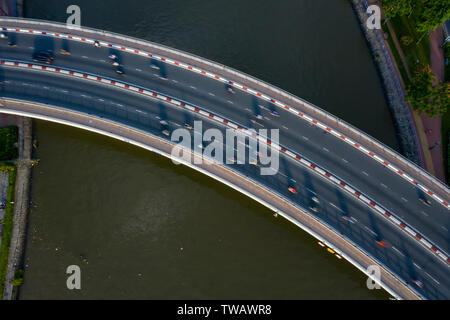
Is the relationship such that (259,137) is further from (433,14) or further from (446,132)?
(433,14)

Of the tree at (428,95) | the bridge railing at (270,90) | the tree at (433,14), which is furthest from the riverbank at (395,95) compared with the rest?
the tree at (433,14)

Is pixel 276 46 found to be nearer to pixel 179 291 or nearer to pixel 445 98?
pixel 445 98

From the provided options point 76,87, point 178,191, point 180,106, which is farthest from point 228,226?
point 76,87

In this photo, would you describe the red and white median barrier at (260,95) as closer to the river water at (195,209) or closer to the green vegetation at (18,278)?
the river water at (195,209)

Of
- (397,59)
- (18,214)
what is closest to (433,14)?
(397,59)

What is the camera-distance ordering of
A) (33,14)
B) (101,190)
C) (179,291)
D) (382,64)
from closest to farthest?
(179,291) < (101,190) < (382,64) < (33,14)
